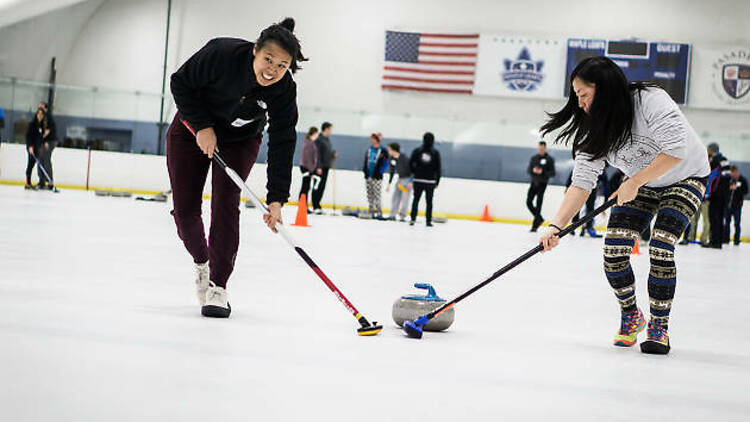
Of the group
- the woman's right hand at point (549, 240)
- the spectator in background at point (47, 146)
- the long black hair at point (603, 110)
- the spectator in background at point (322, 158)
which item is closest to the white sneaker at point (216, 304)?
the woman's right hand at point (549, 240)

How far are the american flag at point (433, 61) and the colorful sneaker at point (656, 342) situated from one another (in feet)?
45.9

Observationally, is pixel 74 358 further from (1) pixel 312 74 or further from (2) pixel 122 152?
(1) pixel 312 74

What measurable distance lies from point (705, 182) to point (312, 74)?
15.0 metres

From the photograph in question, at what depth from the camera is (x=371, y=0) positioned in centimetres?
1759

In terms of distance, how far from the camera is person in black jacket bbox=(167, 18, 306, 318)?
10.1 ft

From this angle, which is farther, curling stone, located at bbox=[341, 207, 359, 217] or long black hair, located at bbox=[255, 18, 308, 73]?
curling stone, located at bbox=[341, 207, 359, 217]

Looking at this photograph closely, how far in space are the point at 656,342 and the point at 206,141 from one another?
6.00 ft

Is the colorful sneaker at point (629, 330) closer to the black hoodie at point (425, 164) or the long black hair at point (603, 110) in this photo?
the long black hair at point (603, 110)

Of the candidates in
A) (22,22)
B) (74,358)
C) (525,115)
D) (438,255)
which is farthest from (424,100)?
(74,358)

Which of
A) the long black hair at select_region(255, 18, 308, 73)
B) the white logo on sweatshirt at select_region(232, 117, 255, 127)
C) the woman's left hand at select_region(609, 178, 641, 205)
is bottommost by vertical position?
the woman's left hand at select_region(609, 178, 641, 205)

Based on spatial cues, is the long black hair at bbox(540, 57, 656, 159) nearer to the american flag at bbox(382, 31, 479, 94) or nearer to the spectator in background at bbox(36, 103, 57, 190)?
the spectator in background at bbox(36, 103, 57, 190)

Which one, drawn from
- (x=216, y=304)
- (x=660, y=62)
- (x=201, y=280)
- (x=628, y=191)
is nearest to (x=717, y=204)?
(x=660, y=62)

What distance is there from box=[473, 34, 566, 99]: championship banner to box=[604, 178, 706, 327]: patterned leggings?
13.9 meters

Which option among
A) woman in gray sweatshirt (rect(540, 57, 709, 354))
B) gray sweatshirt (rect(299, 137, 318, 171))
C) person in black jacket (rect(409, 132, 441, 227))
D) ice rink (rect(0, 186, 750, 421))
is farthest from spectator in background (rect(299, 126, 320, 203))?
woman in gray sweatshirt (rect(540, 57, 709, 354))
